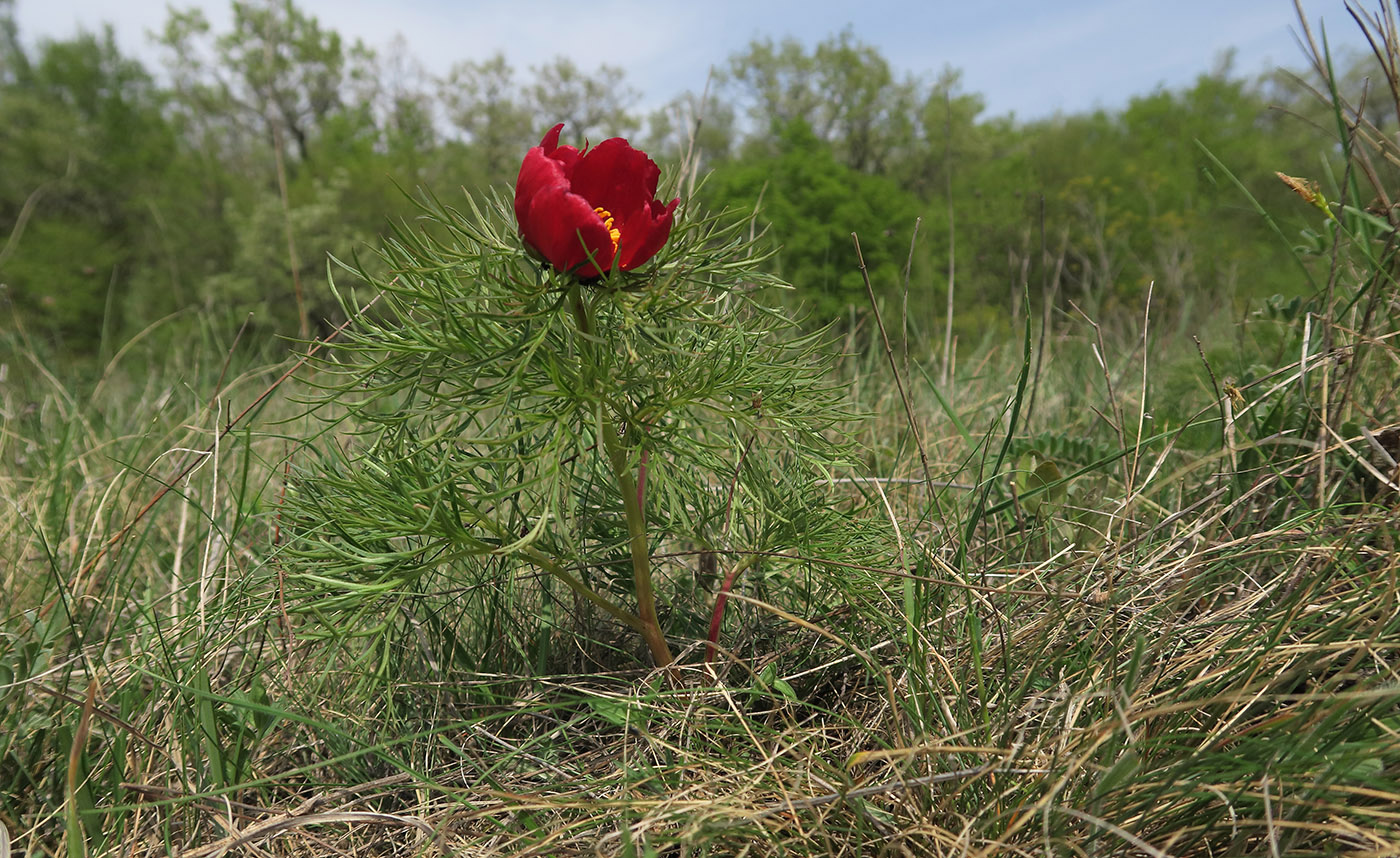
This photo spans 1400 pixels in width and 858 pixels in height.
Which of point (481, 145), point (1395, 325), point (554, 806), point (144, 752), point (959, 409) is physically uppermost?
point (481, 145)

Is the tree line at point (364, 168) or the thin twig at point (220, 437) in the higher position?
the tree line at point (364, 168)

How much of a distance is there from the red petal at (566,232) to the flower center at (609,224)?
0.02 m

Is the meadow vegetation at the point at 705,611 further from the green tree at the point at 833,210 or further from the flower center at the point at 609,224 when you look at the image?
the green tree at the point at 833,210

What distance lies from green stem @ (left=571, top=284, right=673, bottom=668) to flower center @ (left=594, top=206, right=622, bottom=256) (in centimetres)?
8

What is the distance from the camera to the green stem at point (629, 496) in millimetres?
1112

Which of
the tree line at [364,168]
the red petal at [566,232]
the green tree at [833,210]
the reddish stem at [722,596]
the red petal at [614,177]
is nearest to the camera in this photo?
the red petal at [566,232]

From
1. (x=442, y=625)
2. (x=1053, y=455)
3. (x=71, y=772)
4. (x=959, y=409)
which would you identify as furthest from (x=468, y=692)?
(x=959, y=409)

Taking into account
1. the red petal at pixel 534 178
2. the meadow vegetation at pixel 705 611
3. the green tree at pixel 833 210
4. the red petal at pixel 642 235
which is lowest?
the meadow vegetation at pixel 705 611

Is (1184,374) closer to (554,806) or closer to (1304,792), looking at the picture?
(1304,792)

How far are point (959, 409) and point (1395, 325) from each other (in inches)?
53.2

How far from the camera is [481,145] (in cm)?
3878

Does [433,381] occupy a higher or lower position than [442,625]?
higher

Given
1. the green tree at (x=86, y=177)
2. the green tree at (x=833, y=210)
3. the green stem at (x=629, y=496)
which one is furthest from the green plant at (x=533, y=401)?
the green tree at (x=86, y=177)

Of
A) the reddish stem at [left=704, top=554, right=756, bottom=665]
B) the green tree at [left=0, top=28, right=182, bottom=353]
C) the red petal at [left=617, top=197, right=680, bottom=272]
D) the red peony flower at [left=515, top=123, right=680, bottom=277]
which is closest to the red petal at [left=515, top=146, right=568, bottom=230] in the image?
the red peony flower at [left=515, top=123, right=680, bottom=277]
